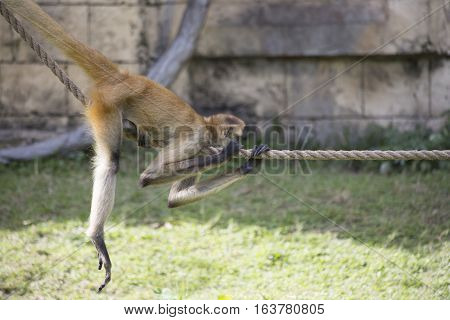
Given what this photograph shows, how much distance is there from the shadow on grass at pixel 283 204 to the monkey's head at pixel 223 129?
2032mm

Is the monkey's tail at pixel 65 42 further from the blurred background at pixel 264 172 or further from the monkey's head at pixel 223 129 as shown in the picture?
the blurred background at pixel 264 172

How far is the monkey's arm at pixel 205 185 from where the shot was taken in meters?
5.18

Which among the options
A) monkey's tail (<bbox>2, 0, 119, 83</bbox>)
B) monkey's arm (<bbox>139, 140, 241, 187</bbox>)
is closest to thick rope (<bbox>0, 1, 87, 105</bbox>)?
monkey's tail (<bbox>2, 0, 119, 83</bbox>)

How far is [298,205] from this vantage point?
25.7 ft

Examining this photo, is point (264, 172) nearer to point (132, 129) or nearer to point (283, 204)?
point (283, 204)

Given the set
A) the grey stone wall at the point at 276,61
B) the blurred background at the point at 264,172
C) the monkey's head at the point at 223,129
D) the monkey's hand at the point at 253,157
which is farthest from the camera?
the grey stone wall at the point at 276,61

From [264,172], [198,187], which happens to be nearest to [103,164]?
[198,187]

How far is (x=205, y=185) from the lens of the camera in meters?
5.43

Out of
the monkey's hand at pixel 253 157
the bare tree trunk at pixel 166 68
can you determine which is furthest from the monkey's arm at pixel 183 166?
the bare tree trunk at pixel 166 68

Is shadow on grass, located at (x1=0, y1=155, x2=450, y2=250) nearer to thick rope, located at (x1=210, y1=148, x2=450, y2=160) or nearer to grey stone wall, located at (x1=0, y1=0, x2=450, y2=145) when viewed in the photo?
grey stone wall, located at (x1=0, y1=0, x2=450, y2=145)

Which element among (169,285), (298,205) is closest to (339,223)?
(298,205)

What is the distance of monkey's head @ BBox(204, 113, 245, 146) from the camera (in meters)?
5.42

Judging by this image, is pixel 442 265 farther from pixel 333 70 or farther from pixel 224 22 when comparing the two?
pixel 224 22

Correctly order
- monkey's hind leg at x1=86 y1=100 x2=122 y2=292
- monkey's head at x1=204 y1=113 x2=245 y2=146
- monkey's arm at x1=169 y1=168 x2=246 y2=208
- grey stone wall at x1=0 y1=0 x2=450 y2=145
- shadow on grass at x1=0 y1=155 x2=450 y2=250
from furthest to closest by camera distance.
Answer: grey stone wall at x1=0 y1=0 x2=450 y2=145 → shadow on grass at x1=0 y1=155 x2=450 y2=250 → monkey's head at x1=204 y1=113 x2=245 y2=146 → monkey's arm at x1=169 y1=168 x2=246 y2=208 → monkey's hind leg at x1=86 y1=100 x2=122 y2=292
